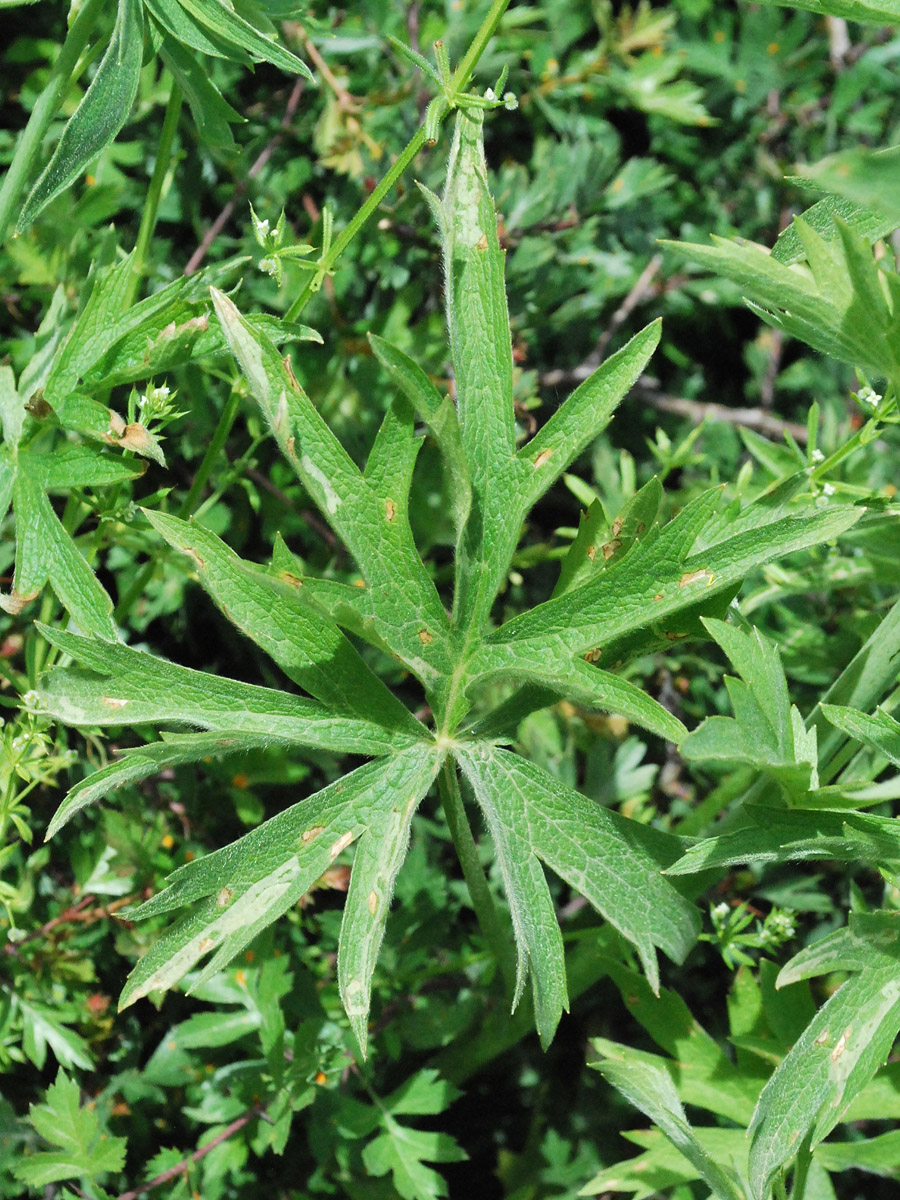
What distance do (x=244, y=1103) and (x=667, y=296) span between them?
196cm

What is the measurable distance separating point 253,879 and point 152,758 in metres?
0.21

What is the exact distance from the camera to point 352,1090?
1.91 meters

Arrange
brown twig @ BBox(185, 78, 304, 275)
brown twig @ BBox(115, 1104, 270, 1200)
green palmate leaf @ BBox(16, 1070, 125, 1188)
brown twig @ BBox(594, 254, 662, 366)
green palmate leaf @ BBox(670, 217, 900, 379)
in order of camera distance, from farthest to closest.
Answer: brown twig @ BBox(594, 254, 662, 366) → brown twig @ BBox(185, 78, 304, 275) → brown twig @ BBox(115, 1104, 270, 1200) → green palmate leaf @ BBox(16, 1070, 125, 1188) → green palmate leaf @ BBox(670, 217, 900, 379)

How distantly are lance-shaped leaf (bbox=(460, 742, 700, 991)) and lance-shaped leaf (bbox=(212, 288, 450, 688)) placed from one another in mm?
197

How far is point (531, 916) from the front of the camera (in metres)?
1.37

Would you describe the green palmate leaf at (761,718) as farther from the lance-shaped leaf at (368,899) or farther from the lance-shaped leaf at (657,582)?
the lance-shaped leaf at (368,899)

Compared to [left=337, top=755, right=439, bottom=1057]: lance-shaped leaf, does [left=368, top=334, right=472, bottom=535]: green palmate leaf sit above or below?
above

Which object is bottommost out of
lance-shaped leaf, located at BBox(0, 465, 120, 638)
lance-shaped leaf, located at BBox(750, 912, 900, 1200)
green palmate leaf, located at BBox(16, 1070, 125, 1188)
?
green palmate leaf, located at BBox(16, 1070, 125, 1188)

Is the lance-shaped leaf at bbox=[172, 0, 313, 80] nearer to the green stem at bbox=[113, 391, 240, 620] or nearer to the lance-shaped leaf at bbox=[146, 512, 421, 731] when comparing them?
the green stem at bbox=[113, 391, 240, 620]

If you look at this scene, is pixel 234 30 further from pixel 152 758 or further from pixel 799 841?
pixel 799 841

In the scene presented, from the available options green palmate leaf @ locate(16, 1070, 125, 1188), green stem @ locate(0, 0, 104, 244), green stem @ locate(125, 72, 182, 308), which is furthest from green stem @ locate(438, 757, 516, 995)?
green stem @ locate(0, 0, 104, 244)

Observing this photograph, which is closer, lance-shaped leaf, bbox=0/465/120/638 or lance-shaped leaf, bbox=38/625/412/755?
lance-shaped leaf, bbox=38/625/412/755

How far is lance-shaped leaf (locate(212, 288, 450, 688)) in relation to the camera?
54.2 inches

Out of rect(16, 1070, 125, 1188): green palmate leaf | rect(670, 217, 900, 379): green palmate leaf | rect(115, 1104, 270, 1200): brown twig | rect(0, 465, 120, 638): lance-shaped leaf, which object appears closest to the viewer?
rect(670, 217, 900, 379): green palmate leaf
